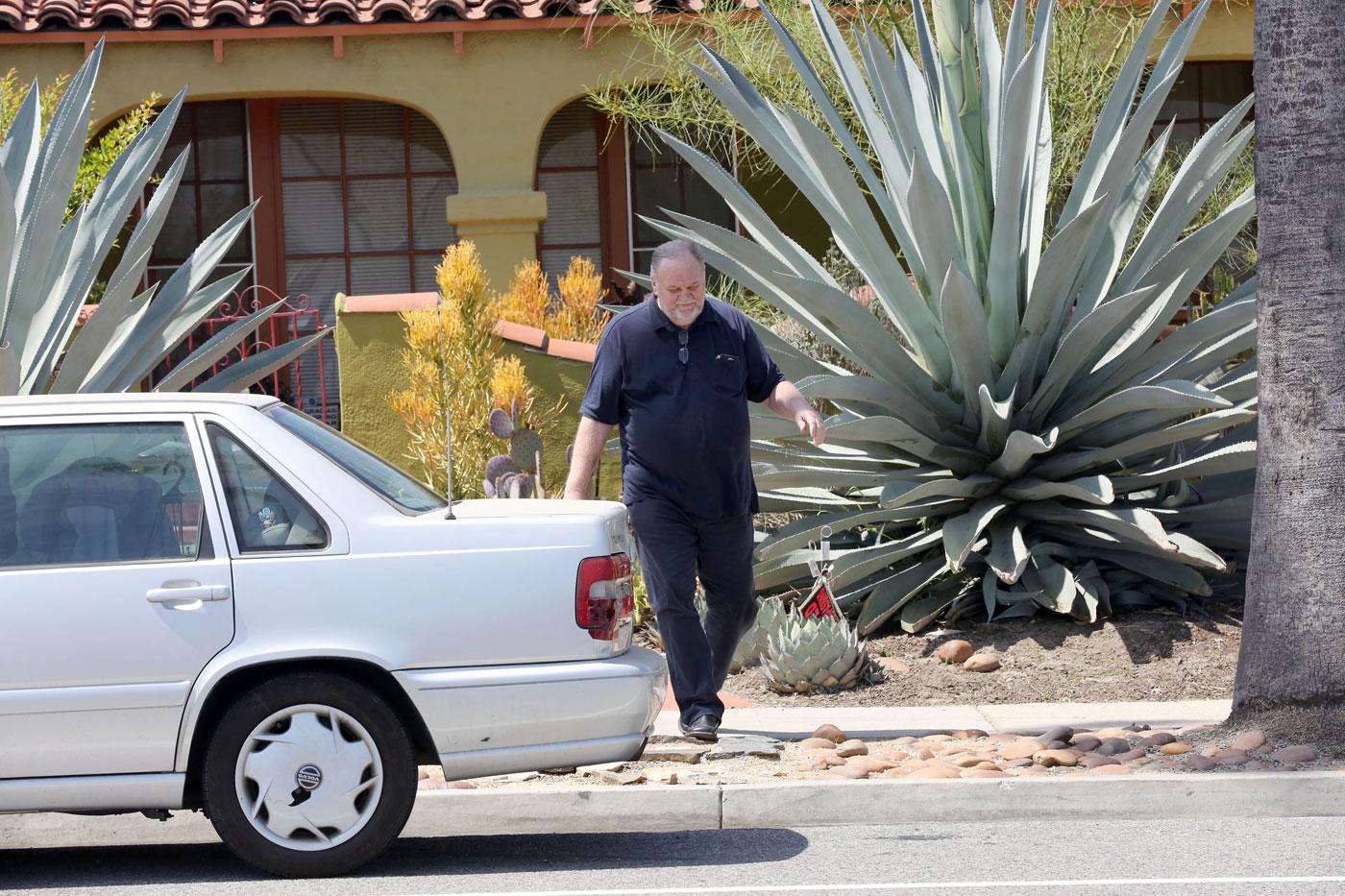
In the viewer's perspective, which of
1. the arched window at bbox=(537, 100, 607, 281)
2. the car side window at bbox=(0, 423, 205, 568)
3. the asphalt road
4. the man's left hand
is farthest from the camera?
the arched window at bbox=(537, 100, 607, 281)

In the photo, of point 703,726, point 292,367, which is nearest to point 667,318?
point 703,726

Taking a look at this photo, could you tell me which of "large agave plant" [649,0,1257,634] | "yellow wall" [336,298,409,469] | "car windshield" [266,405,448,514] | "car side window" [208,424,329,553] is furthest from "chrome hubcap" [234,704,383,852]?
"yellow wall" [336,298,409,469]

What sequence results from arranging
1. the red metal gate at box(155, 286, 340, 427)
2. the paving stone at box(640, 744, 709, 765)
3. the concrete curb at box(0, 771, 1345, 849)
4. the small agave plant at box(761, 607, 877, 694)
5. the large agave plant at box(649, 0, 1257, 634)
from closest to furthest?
the concrete curb at box(0, 771, 1345, 849) → the paving stone at box(640, 744, 709, 765) → the small agave plant at box(761, 607, 877, 694) → the large agave plant at box(649, 0, 1257, 634) → the red metal gate at box(155, 286, 340, 427)

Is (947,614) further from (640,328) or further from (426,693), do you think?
(426,693)

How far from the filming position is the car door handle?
17.7 feet

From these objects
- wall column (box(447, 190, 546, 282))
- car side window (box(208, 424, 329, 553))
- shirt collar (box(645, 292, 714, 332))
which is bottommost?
car side window (box(208, 424, 329, 553))

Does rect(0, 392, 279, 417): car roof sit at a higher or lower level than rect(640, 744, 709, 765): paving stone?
higher

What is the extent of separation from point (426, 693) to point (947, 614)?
172 inches

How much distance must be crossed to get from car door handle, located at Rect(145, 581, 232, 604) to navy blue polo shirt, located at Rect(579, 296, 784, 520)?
71.3 inches

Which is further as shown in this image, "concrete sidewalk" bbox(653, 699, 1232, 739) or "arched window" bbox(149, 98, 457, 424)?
"arched window" bbox(149, 98, 457, 424)

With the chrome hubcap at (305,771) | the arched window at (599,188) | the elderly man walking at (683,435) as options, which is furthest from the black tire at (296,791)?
the arched window at (599,188)

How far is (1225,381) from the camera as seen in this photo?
9453mm

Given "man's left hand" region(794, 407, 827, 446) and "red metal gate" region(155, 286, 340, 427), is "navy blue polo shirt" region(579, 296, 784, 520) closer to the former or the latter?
"man's left hand" region(794, 407, 827, 446)

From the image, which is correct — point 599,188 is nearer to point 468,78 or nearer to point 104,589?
point 468,78
